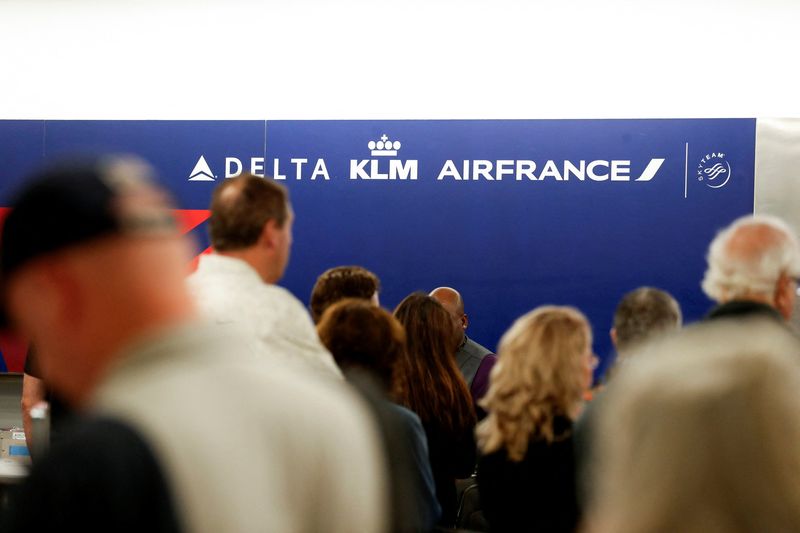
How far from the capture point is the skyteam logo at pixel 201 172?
18.0ft

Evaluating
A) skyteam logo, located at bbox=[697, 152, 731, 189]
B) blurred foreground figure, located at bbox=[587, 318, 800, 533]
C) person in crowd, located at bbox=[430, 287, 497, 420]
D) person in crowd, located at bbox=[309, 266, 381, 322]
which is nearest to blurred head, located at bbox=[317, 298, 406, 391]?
person in crowd, located at bbox=[309, 266, 381, 322]

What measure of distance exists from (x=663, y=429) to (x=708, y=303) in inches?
166

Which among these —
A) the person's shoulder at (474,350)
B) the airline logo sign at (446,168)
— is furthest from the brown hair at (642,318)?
the airline logo sign at (446,168)

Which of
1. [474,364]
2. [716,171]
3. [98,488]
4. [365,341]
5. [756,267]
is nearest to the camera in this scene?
[98,488]

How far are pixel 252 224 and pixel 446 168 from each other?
10.5 ft

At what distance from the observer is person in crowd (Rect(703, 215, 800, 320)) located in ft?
7.78

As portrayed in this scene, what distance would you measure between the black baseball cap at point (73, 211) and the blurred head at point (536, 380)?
82.5 inches

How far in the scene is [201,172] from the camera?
551 centimetres

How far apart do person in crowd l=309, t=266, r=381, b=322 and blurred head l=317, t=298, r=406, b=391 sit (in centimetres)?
47

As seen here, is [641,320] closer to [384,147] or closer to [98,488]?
[384,147]
